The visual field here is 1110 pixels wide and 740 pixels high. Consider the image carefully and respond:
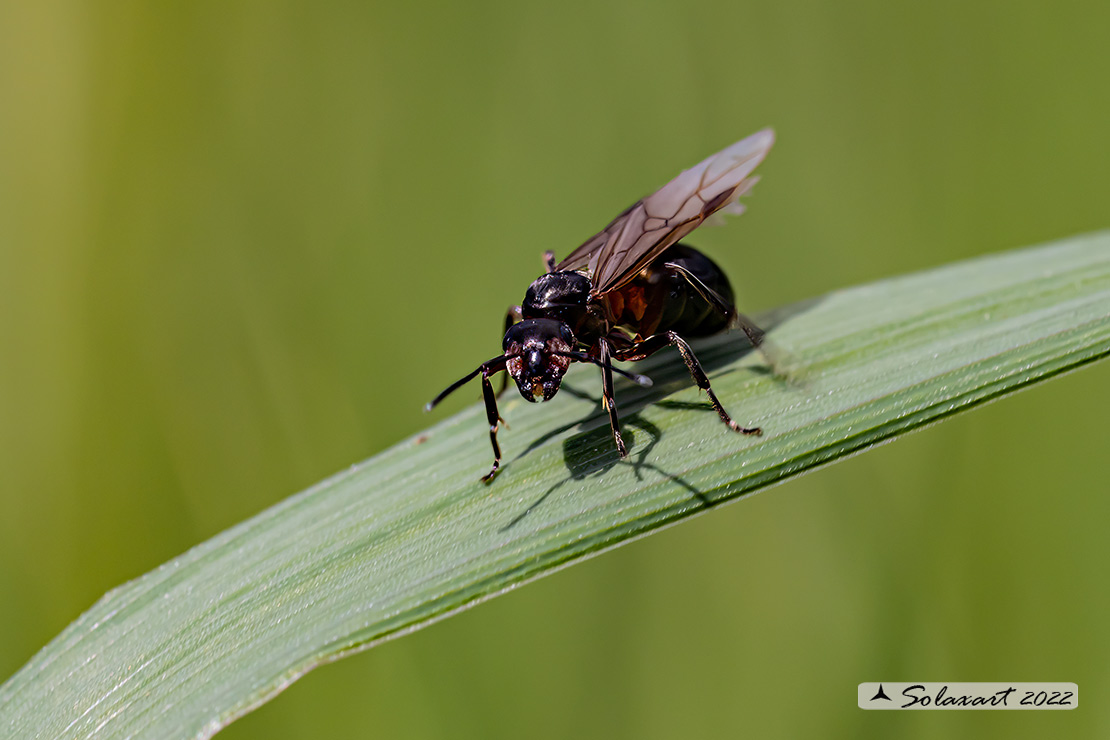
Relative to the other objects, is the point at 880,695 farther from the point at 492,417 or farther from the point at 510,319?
the point at 510,319

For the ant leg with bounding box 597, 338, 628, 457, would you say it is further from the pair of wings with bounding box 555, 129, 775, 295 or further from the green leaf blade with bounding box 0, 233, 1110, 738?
the pair of wings with bounding box 555, 129, 775, 295

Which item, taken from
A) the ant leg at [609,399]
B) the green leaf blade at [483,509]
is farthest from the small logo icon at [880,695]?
the ant leg at [609,399]

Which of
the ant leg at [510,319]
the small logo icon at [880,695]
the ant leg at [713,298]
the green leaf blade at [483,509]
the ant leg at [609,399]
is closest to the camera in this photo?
the green leaf blade at [483,509]

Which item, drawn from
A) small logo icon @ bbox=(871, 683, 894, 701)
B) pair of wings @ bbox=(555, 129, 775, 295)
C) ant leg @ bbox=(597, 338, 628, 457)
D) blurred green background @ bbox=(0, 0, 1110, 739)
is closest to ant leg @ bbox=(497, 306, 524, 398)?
pair of wings @ bbox=(555, 129, 775, 295)

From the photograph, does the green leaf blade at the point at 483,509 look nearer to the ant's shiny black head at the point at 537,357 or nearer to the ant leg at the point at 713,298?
the ant's shiny black head at the point at 537,357

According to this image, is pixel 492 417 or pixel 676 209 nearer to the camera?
pixel 492 417

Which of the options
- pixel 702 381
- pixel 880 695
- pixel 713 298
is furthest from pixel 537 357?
pixel 880 695
